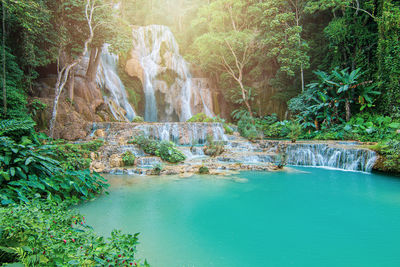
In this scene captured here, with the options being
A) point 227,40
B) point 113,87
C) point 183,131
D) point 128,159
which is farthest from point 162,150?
point 227,40

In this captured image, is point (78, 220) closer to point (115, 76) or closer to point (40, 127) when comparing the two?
point (40, 127)

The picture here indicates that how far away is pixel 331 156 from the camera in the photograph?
7.88 m

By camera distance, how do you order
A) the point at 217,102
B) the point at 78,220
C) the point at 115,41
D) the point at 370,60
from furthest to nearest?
1. the point at 217,102
2. the point at 370,60
3. the point at 115,41
4. the point at 78,220

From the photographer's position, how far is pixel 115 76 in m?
16.6

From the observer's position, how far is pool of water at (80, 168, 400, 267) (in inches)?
98.1

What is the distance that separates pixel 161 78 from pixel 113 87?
4178 millimetres

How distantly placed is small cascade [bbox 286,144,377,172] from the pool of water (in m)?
1.24

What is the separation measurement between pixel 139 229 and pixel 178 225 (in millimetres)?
566

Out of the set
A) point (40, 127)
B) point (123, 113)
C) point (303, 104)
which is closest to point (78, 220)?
point (40, 127)

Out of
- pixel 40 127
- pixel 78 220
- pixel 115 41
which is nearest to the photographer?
pixel 78 220

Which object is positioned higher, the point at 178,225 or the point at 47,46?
the point at 47,46

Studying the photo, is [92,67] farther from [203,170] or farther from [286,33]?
[286,33]

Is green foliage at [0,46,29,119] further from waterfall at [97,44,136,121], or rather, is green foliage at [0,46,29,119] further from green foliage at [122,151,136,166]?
waterfall at [97,44,136,121]

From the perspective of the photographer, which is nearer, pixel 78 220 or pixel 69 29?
pixel 78 220
